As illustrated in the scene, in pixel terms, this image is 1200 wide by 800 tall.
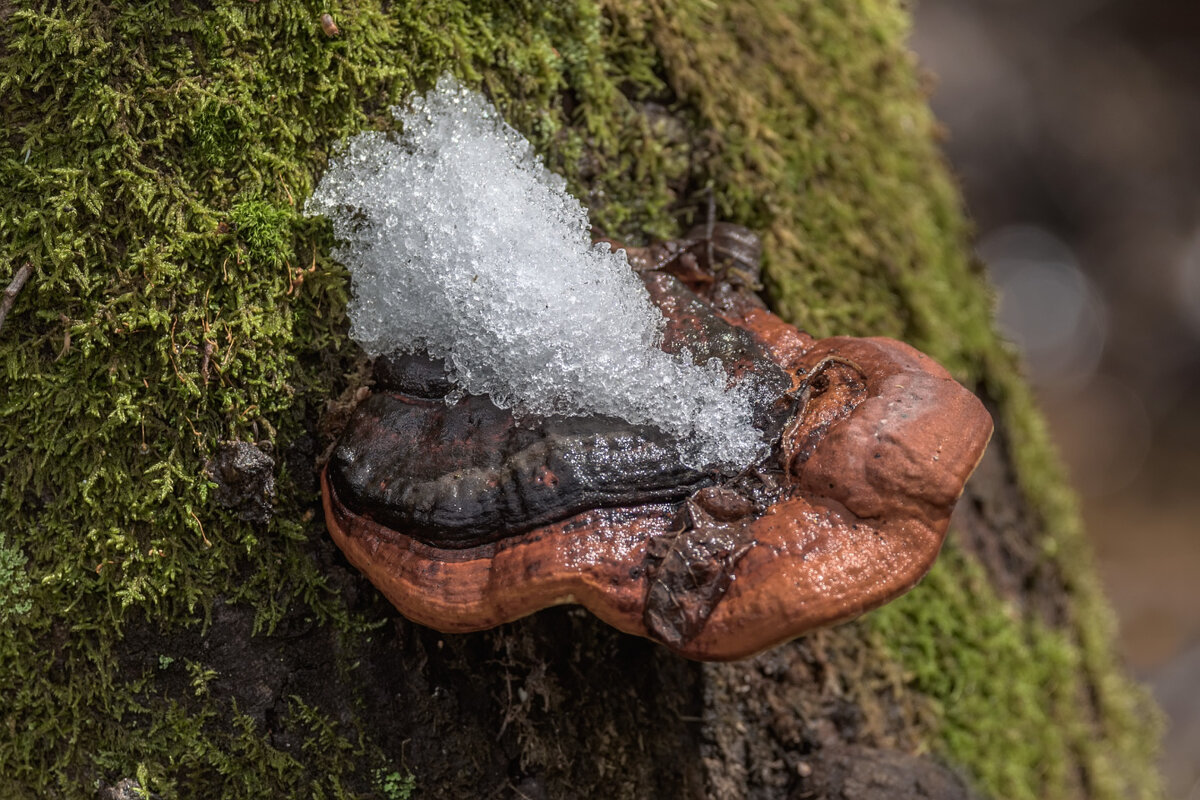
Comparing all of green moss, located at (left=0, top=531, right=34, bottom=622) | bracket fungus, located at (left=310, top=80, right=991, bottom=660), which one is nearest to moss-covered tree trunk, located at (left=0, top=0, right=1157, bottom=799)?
green moss, located at (left=0, top=531, right=34, bottom=622)

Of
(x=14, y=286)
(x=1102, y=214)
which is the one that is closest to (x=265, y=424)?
(x=14, y=286)

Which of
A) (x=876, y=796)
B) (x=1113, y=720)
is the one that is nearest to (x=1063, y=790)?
(x=1113, y=720)

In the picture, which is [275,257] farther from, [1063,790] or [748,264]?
[1063,790]

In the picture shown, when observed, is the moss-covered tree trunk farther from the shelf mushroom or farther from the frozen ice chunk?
the shelf mushroom

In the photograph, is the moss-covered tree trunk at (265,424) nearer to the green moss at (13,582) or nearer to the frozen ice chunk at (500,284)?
the green moss at (13,582)

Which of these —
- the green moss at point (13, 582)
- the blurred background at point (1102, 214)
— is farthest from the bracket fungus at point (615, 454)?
the blurred background at point (1102, 214)
